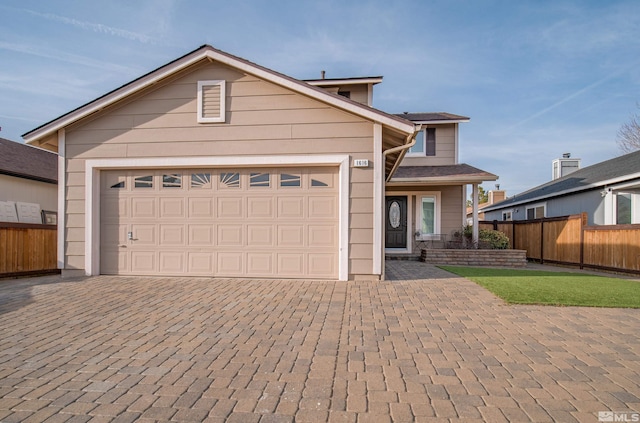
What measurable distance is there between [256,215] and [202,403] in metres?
5.63

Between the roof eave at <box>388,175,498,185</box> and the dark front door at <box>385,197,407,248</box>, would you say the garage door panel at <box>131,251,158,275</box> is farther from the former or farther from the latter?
the dark front door at <box>385,197,407,248</box>

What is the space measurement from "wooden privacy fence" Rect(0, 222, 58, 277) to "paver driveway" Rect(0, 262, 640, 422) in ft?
11.1

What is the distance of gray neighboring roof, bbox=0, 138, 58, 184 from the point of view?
12.5m

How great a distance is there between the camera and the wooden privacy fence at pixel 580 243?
10148 mm

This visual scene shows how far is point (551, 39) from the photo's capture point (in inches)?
468

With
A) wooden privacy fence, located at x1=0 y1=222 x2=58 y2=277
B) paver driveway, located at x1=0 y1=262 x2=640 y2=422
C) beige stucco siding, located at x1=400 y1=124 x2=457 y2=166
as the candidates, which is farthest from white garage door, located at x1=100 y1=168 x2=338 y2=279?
beige stucco siding, located at x1=400 y1=124 x2=457 y2=166

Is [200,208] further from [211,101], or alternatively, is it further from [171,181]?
[211,101]

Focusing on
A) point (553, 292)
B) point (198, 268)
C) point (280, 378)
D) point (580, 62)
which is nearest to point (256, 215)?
point (198, 268)

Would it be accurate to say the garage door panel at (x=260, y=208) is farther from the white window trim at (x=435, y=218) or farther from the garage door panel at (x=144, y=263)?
the white window trim at (x=435, y=218)

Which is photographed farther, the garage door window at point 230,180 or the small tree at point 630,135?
the small tree at point 630,135

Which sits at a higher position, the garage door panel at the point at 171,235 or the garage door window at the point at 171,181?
the garage door window at the point at 171,181

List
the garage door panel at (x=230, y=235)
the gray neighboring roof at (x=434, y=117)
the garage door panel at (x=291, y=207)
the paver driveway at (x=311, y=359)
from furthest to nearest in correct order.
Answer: the gray neighboring roof at (x=434, y=117)
the garage door panel at (x=230, y=235)
the garage door panel at (x=291, y=207)
the paver driveway at (x=311, y=359)

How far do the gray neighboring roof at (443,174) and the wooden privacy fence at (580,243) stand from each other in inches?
141

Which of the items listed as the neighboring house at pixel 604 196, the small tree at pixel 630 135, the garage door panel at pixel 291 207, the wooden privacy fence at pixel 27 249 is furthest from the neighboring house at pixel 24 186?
the small tree at pixel 630 135
